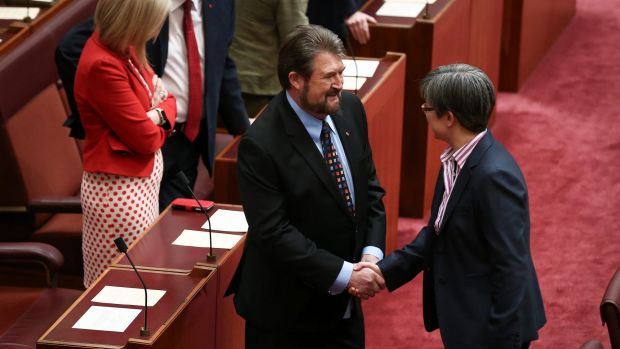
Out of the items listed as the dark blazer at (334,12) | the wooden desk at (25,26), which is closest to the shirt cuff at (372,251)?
the wooden desk at (25,26)

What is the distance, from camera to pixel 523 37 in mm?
7180

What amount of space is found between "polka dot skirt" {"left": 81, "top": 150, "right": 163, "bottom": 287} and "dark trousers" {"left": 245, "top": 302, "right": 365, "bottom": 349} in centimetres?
77

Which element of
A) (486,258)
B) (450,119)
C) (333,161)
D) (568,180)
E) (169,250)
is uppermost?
(450,119)

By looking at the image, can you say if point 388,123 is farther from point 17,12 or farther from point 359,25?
point 17,12

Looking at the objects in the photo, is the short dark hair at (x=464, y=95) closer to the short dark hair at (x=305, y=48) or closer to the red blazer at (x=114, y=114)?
the short dark hair at (x=305, y=48)

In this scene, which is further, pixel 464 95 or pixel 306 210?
pixel 306 210

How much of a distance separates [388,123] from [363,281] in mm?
1899

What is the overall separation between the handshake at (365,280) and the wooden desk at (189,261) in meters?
0.48

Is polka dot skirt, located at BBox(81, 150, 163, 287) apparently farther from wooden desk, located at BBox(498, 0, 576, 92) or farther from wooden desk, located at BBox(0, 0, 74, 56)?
wooden desk, located at BBox(498, 0, 576, 92)

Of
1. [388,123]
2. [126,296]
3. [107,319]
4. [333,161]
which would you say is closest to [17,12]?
[388,123]

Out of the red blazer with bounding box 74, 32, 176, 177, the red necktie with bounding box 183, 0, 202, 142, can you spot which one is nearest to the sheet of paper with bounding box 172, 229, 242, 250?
the red blazer with bounding box 74, 32, 176, 177

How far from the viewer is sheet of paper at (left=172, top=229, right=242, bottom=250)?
12.2 ft

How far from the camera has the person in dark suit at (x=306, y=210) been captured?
3.18m

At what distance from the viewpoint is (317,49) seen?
125 inches
